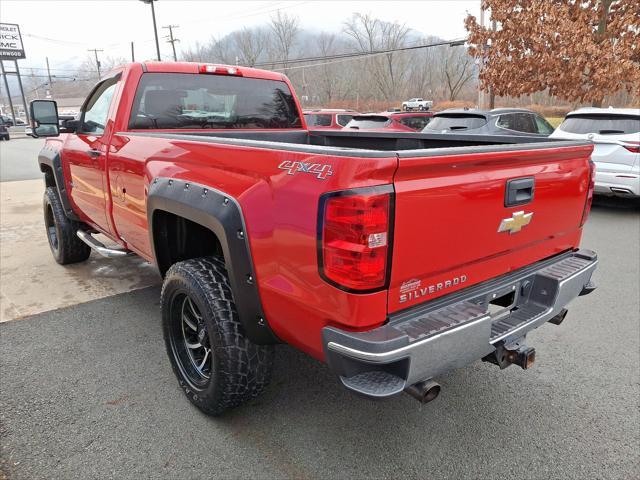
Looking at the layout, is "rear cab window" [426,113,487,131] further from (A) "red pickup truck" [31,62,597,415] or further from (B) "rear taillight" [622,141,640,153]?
(A) "red pickup truck" [31,62,597,415]

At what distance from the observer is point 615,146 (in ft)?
25.0

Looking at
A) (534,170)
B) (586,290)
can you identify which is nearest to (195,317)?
(534,170)

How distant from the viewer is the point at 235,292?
7.34 feet

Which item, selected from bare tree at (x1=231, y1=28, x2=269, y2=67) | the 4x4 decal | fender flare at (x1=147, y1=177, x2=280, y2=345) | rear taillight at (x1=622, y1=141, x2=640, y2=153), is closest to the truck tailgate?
the 4x4 decal

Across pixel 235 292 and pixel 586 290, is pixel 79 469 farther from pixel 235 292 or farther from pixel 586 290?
pixel 586 290

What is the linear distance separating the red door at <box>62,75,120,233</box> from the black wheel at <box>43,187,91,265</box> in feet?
1.60

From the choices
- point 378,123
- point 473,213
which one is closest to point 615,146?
point 378,123

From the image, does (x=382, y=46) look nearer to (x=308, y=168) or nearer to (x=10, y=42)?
(x=10, y=42)

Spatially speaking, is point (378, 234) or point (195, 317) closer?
point (378, 234)

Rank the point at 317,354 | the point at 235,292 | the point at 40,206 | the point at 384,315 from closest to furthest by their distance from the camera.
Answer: the point at 384,315
the point at 317,354
the point at 235,292
the point at 40,206

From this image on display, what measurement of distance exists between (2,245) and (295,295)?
19.6 ft

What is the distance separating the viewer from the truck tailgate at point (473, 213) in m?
1.83

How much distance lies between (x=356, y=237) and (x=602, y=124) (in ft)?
26.0

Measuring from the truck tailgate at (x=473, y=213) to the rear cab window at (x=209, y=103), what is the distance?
8.39 feet
